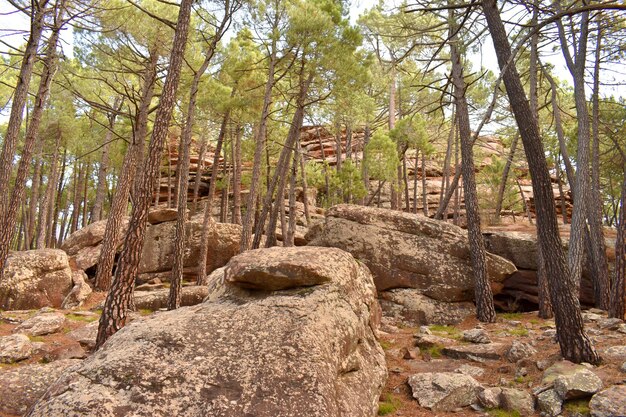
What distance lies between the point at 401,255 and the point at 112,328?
22.8 feet

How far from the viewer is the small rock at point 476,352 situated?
6.95 meters

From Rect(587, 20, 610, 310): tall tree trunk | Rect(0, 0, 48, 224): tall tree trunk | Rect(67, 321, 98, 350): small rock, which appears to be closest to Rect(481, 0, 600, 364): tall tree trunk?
Rect(587, 20, 610, 310): tall tree trunk

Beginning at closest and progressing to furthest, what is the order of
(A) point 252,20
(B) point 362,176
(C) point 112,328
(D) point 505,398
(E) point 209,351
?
(E) point 209,351
(D) point 505,398
(C) point 112,328
(A) point 252,20
(B) point 362,176

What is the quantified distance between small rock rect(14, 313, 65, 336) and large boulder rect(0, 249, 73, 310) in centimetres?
255

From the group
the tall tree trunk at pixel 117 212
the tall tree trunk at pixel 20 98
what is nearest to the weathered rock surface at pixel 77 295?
the tall tree trunk at pixel 117 212

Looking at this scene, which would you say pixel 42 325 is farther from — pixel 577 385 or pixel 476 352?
pixel 577 385

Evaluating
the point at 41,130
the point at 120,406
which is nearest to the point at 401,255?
the point at 120,406

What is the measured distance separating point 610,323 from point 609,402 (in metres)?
4.24

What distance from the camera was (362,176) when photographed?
20.2 m

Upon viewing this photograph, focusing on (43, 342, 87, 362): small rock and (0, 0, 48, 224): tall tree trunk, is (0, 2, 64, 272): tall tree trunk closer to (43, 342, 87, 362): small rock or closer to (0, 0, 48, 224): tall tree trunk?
(0, 0, 48, 224): tall tree trunk

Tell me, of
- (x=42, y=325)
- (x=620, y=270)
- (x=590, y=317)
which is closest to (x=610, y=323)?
(x=590, y=317)

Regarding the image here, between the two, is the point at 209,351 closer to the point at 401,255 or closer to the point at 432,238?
the point at 401,255

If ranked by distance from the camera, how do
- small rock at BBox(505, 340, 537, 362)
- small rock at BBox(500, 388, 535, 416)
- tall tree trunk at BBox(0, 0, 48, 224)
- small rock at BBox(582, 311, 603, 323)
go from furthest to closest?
small rock at BBox(582, 311, 603, 323)
tall tree trunk at BBox(0, 0, 48, 224)
small rock at BBox(505, 340, 537, 362)
small rock at BBox(500, 388, 535, 416)

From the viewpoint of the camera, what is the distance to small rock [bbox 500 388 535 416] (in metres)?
5.09
